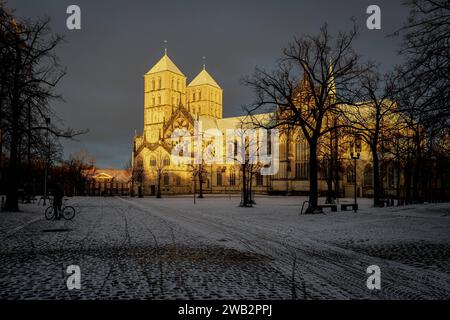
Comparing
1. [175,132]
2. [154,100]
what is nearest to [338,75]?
[175,132]

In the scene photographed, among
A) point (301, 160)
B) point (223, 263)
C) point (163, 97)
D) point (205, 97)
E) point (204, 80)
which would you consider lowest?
point (223, 263)

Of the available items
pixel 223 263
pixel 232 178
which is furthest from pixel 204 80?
pixel 223 263

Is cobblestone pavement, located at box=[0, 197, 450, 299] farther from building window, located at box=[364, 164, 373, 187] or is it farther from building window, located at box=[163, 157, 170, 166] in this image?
building window, located at box=[163, 157, 170, 166]

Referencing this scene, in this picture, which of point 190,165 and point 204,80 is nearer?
point 190,165

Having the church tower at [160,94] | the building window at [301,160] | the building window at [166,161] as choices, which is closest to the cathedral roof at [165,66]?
the church tower at [160,94]

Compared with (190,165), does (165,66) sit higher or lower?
higher

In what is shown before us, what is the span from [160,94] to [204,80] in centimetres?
1624

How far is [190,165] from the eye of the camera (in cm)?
7562

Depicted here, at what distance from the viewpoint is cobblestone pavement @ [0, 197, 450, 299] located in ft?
22.0

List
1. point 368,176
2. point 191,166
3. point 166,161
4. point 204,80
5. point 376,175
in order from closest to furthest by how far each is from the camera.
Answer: point 376,175 < point 368,176 < point 191,166 < point 166,161 < point 204,80

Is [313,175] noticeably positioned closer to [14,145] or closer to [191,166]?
[14,145]

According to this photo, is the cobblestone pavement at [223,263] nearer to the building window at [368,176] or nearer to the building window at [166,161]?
the building window at [368,176]

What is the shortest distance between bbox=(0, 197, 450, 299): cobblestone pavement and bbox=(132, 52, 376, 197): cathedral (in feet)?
168
